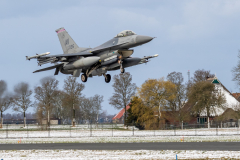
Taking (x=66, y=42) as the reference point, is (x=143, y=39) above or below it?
below

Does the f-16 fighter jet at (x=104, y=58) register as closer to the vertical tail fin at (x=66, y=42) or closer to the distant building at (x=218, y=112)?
the vertical tail fin at (x=66, y=42)

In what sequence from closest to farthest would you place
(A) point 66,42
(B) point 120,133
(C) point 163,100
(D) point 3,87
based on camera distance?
1. (A) point 66,42
2. (D) point 3,87
3. (B) point 120,133
4. (C) point 163,100

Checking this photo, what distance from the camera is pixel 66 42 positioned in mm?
40688

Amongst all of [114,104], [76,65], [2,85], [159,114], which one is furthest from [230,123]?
[76,65]

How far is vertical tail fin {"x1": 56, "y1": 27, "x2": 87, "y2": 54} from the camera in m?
39.9

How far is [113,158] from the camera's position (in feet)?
82.9

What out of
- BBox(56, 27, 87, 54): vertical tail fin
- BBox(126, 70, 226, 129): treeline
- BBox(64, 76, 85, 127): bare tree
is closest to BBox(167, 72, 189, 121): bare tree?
BBox(126, 70, 226, 129): treeline

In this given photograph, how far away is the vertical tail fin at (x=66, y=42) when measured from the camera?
39941mm

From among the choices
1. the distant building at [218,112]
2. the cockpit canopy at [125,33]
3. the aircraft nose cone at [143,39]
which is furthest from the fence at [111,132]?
the aircraft nose cone at [143,39]

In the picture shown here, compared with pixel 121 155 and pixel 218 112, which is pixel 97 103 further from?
pixel 121 155

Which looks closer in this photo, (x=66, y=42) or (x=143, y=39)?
(x=143, y=39)

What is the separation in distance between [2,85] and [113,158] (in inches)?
1405

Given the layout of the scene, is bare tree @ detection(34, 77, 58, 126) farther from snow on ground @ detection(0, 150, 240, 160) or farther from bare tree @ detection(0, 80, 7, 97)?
snow on ground @ detection(0, 150, 240, 160)

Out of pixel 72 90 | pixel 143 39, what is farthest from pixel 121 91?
pixel 143 39
